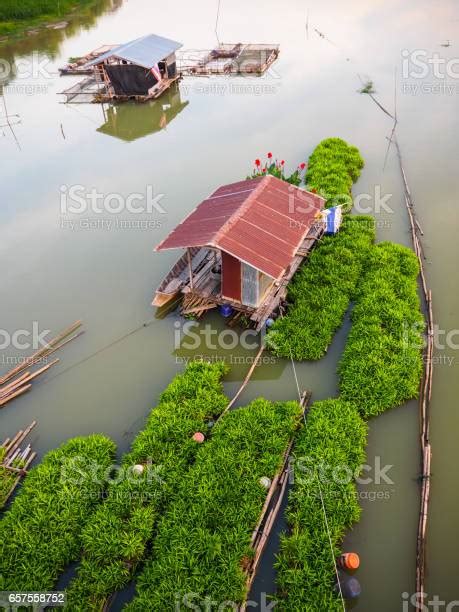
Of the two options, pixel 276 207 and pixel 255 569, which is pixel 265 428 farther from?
pixel 276 207

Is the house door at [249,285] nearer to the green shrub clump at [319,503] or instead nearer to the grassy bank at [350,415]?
the grassy bank at [350,415]

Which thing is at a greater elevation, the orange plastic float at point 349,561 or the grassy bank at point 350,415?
the grassy bank at point 350,415

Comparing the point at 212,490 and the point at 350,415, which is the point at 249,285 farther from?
the point at 212,490

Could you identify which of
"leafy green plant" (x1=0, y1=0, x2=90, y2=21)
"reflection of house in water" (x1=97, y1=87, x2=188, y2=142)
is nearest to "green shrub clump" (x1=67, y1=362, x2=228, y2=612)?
"reflection of house in water" (x1=97, y1=87, x2=188, y2=142)

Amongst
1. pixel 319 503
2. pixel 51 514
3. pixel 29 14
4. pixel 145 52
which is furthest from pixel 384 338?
pixel 29 14

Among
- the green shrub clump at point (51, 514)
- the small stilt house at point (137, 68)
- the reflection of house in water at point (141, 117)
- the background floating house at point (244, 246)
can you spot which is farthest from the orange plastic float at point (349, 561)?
the small stilt house at point (137, 68)

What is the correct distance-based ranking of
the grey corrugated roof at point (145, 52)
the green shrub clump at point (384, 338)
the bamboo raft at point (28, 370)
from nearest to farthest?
the green shrub clump at point (384, 338) → the bamboo raft at point (28, 370) → the grey corrugated roof at point (145, 52)

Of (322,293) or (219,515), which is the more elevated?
(322,293)

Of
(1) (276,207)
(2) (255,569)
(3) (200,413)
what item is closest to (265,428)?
(3) (200,413)
